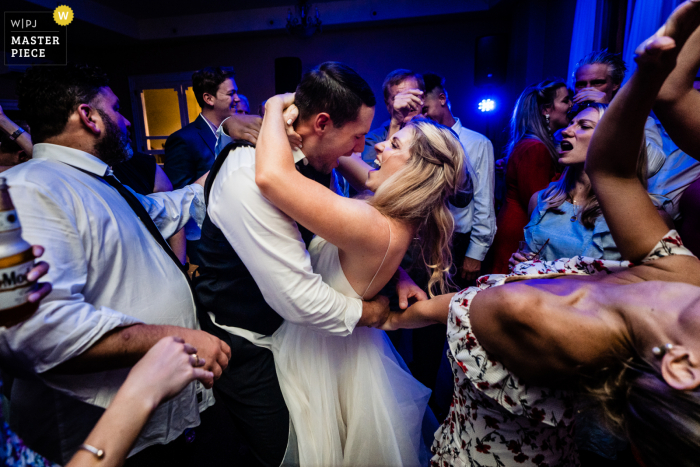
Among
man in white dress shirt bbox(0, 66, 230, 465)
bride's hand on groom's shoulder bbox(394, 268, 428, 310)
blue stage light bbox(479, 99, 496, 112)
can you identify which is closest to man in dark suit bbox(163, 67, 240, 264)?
man in white dress shirt bbox(0, 66, 230, 465)

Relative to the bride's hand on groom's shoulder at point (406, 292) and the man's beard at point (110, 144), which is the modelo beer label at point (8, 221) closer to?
the man's beard at point (110, 144)

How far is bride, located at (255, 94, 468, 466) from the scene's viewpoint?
1.13 m

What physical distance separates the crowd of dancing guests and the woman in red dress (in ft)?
1.79

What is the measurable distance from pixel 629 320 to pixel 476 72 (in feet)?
18.8

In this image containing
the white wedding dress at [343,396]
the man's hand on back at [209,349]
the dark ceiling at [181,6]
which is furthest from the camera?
the dark ceiling at [181,6]

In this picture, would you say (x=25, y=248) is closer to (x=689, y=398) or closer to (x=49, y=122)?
(x=49, y=122)

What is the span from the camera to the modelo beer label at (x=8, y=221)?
0.60m

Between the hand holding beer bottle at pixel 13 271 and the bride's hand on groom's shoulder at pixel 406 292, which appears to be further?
the bride's hand on groom's shoulder at pixel 406 292

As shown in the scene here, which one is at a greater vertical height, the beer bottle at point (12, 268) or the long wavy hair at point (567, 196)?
the long wavy hair at point (567, 196)

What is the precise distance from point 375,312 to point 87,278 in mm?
901

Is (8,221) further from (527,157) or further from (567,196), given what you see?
(527,157)

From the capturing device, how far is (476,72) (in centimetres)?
561

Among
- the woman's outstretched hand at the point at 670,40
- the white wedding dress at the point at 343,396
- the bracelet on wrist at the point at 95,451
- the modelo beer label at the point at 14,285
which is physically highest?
the woman's outstretched hand at the point at 670,40

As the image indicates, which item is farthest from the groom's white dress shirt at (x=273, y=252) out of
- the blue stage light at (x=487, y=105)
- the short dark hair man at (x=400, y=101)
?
the blue stage light at (x=487, y=105)
